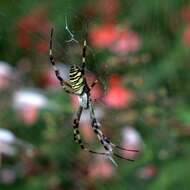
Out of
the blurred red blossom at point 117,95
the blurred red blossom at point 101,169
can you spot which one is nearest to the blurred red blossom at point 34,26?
the blurred red blossom at point 117,95

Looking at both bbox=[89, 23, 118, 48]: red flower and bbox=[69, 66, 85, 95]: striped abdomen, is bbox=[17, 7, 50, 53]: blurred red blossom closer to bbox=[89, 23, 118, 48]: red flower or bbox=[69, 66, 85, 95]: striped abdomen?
bbox=[89, 23, 118, 48]: red flower

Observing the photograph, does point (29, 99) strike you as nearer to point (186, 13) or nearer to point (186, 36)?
point (186, 36)

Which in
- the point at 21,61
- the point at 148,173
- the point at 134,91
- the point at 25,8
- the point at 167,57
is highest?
the point at 25,8

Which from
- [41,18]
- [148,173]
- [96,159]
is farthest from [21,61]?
[148,173]

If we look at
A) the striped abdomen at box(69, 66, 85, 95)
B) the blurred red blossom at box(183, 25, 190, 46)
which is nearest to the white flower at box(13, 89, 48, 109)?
the blurred red blossom at box(183, 25, 190, 46)

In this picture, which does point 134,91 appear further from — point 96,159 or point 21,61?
point 21,61

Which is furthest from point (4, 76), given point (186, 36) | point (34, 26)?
point (186, 36)

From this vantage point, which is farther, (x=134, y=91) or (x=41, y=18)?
(x=41, y=18)

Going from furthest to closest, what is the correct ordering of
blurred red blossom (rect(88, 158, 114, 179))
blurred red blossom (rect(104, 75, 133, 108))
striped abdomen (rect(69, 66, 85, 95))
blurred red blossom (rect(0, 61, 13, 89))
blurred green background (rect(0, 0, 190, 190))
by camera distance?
blurred red blossom (rect(0, 61, 13, 89)) → blurred red blossom (rect(104, 75, 133, 108)) → blurred red blossom (rect(88, 158, 114, 179)) → blurred green background (rect(0, 0, 190, 190)) → striped abdomen (rect(69, 66, 85, 95))

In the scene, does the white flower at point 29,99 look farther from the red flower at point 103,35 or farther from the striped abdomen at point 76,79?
the striped abdomen at point 76,79
